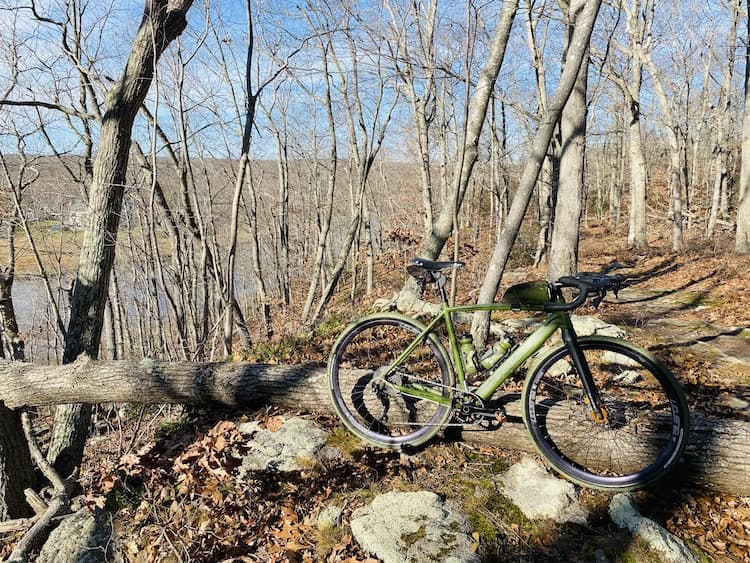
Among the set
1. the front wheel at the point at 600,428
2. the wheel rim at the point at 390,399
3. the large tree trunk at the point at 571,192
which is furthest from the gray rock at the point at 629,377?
the large tree trunk at the point at 571,192

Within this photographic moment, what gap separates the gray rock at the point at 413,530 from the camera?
2.46m

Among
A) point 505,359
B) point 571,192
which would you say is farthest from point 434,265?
point 571,192

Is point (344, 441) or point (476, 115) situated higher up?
point (476, 115)

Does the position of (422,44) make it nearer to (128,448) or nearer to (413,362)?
(413,362)

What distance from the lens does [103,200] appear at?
16.3 feet

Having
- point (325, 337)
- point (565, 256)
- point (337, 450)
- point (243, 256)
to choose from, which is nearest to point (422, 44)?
point (565, 256)

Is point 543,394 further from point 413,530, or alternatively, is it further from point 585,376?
point 413,530

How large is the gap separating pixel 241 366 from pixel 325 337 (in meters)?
3.07

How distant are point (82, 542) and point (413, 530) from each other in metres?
2.15

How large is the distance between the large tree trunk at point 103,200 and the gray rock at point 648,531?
4872 millimetres

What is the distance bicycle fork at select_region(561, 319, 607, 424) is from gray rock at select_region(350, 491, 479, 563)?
1.01m

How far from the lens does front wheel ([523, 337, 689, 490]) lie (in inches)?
106

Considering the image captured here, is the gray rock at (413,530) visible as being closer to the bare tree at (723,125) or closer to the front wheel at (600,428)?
the front wheel at (600,428)

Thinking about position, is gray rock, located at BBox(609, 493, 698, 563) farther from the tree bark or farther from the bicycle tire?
the tree bark
